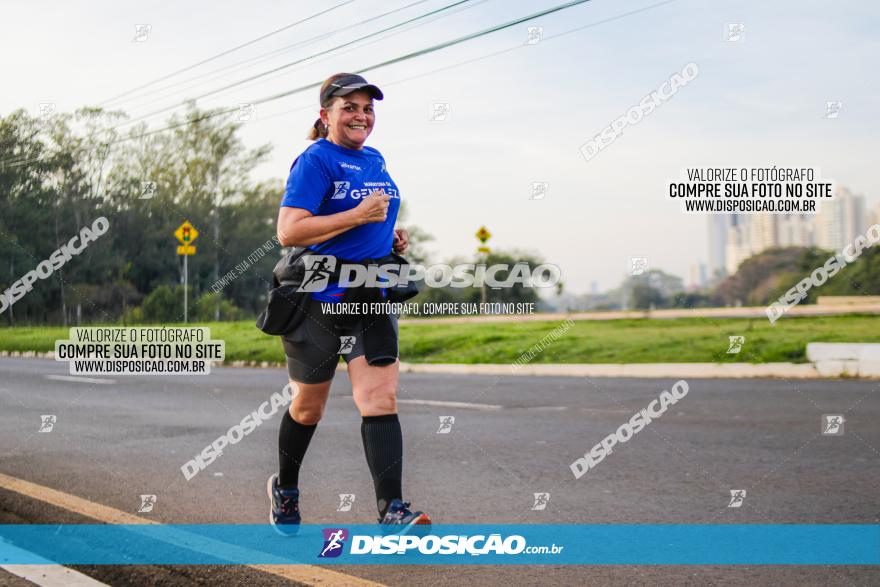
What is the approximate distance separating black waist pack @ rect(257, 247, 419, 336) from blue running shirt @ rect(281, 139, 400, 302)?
0.06 m

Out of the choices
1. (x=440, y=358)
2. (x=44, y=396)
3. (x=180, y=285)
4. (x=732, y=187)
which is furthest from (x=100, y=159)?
(x=732, y=187)

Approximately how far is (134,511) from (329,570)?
171 cm

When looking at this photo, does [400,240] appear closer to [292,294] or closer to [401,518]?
[292,294]

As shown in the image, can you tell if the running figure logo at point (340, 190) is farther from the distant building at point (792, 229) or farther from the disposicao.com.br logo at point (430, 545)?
the distant building at point (792, 229)

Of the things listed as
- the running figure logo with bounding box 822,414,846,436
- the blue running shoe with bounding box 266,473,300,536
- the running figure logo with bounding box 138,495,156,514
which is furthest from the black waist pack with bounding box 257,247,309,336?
the running figure logo with bounding box 822,414,846,436

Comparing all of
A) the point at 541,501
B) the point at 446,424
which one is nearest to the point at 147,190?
the point at 446,424

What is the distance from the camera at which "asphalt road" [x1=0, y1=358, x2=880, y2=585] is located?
329 centimetres

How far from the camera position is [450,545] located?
11.8ft

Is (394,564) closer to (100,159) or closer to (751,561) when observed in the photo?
(751,561)

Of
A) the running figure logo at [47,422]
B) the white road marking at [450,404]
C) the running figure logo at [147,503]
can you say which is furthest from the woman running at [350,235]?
the white road marking at [450,404]

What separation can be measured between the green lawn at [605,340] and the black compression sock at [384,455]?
1100 centimetres

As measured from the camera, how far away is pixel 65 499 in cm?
445

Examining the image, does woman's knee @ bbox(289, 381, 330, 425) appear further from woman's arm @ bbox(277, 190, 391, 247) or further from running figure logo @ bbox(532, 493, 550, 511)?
running figure logo @ bbox(532, 493, 550, 511)

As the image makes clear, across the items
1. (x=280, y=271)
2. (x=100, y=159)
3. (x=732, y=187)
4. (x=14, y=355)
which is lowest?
(x=14, y=355)
